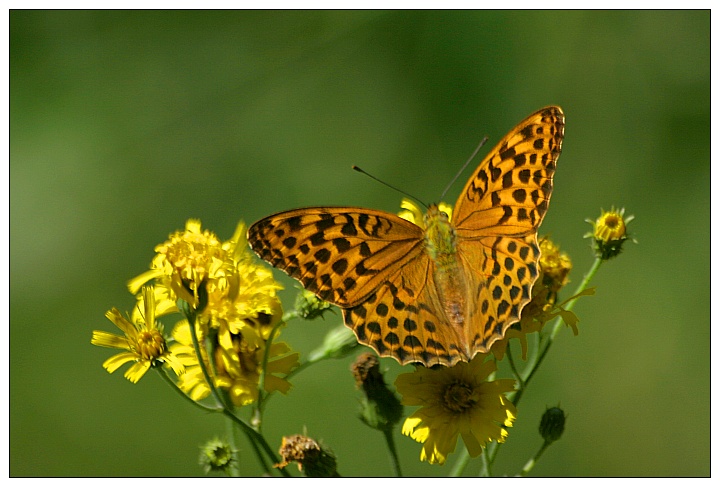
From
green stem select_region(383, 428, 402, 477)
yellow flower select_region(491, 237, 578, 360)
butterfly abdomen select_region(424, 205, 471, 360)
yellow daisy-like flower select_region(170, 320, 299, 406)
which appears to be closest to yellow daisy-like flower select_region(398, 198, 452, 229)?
butterfly abdomen select_region(424, 205, 471, 360)

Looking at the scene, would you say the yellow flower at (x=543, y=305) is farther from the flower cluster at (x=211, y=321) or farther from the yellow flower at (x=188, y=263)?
the yellow flower at (x=188, y=263)

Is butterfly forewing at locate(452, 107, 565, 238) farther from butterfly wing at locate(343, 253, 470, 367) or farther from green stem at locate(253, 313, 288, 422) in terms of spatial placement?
green stem at locate(253, 313, 288, 422)

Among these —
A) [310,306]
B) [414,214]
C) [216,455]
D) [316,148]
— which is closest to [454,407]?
[310,306]

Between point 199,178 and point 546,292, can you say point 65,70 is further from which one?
point 546,292

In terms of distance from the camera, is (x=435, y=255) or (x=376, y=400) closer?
(x=435, y=255)

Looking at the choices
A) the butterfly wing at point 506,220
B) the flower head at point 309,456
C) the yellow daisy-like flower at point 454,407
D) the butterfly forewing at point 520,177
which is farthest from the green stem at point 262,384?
the butterfly forewing at point 520,177

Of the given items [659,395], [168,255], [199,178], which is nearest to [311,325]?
[199,178]

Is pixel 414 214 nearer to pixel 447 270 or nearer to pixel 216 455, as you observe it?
pixel 447 270
